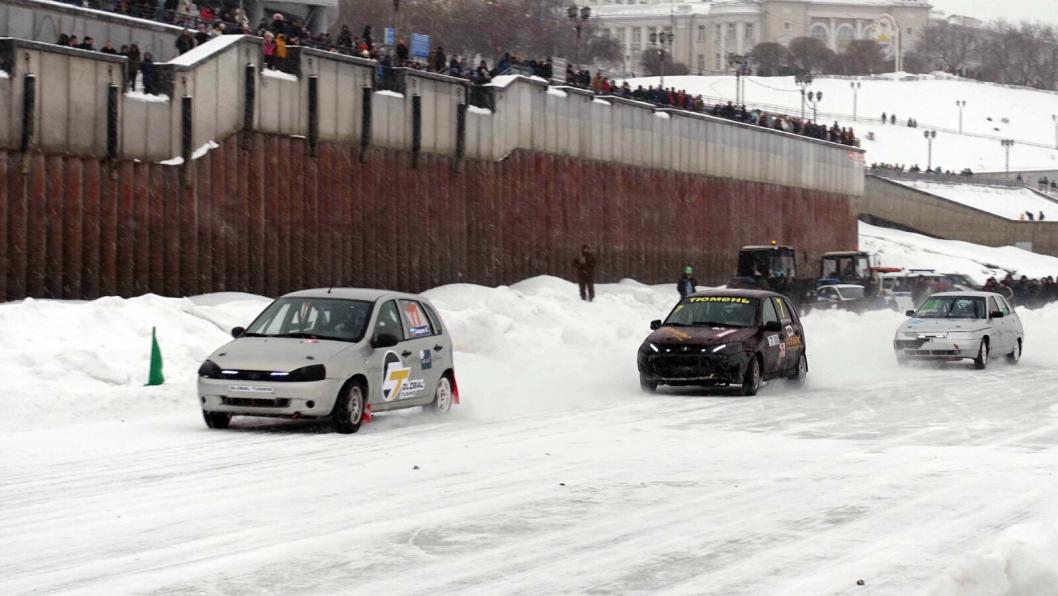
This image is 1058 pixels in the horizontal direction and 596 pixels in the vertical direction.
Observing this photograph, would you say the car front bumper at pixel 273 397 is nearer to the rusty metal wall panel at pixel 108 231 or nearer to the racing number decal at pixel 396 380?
the racing number decal at pixel 396 380

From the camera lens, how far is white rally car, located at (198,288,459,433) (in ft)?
50.2

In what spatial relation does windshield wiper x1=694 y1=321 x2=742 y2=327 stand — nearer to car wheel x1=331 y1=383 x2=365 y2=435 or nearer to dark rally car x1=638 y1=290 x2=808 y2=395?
dark rally car x1=638 y1=290 x2=808 y2=395

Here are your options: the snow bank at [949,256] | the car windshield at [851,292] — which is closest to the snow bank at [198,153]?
the car windshield at [851,292]

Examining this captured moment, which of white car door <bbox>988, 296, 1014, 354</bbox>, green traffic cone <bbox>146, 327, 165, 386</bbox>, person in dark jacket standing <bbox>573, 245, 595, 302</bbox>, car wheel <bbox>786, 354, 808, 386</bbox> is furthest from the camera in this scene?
person in dark jacket standing <bbox>573, 245, 595, 302</bbox>

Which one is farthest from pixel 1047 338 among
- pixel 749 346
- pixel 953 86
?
pixel 953 86

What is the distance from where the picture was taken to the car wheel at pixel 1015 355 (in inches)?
1169

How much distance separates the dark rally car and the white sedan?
209 inches

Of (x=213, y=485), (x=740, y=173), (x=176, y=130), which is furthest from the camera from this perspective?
(x=740, y=173)

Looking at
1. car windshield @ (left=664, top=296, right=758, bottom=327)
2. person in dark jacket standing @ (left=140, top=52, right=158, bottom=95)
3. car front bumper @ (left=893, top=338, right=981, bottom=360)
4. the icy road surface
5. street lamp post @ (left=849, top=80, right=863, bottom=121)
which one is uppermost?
street lamp post @ (left=849, top=80, right=863, bottom=121)

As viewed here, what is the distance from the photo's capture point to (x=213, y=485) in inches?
460

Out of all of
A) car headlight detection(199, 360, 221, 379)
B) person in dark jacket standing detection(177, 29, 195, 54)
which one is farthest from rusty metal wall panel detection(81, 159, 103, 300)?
car headlight detection(199, 360, 221, 379)

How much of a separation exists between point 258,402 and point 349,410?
91cm

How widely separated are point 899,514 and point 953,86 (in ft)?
645

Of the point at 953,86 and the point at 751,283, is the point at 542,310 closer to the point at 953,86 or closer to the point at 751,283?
the point at 751,283
